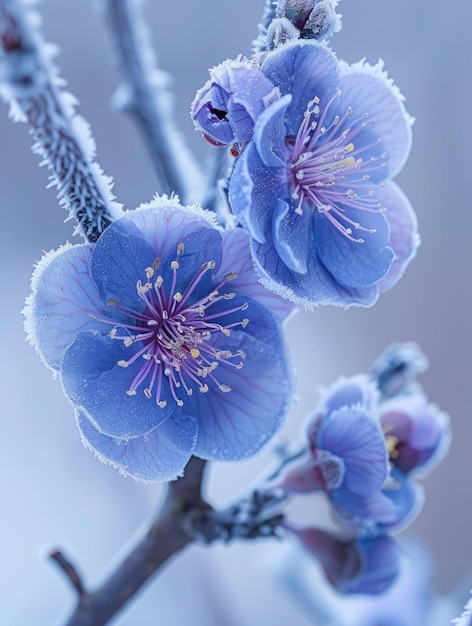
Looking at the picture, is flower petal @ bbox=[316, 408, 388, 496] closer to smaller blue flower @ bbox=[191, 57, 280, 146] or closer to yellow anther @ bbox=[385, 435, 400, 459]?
yellow anther @ bbox=[385, 435, 400, 459]

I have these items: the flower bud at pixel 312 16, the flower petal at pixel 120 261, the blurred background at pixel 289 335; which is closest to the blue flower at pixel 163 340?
the flower petal at pixel 120 261

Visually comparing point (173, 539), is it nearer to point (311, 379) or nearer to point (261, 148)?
point (261, 148)

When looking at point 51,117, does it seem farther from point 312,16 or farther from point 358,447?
point 358,447

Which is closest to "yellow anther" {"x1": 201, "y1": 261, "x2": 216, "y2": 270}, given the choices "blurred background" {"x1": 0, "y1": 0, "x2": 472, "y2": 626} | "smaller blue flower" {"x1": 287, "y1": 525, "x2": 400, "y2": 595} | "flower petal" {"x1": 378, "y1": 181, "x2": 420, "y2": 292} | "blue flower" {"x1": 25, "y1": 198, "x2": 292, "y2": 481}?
"blue flower" {"x1": 25, "y1": 198, "x2": 292, "y2": 481}

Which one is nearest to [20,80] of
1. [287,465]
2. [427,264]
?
[287,465]

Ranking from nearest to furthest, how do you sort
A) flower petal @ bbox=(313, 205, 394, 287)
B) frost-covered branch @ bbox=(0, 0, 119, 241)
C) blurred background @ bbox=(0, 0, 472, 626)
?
frost-covered branch @ bbox=(0, 0, 119, 241) → flower petal @ bbox=(313, 205, 394, 287) → blurred background @ bbox=(0, 0, 472, 626)

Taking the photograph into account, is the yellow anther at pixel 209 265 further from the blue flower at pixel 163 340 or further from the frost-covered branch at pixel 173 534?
the frost-covered branch at pixel 173 534
